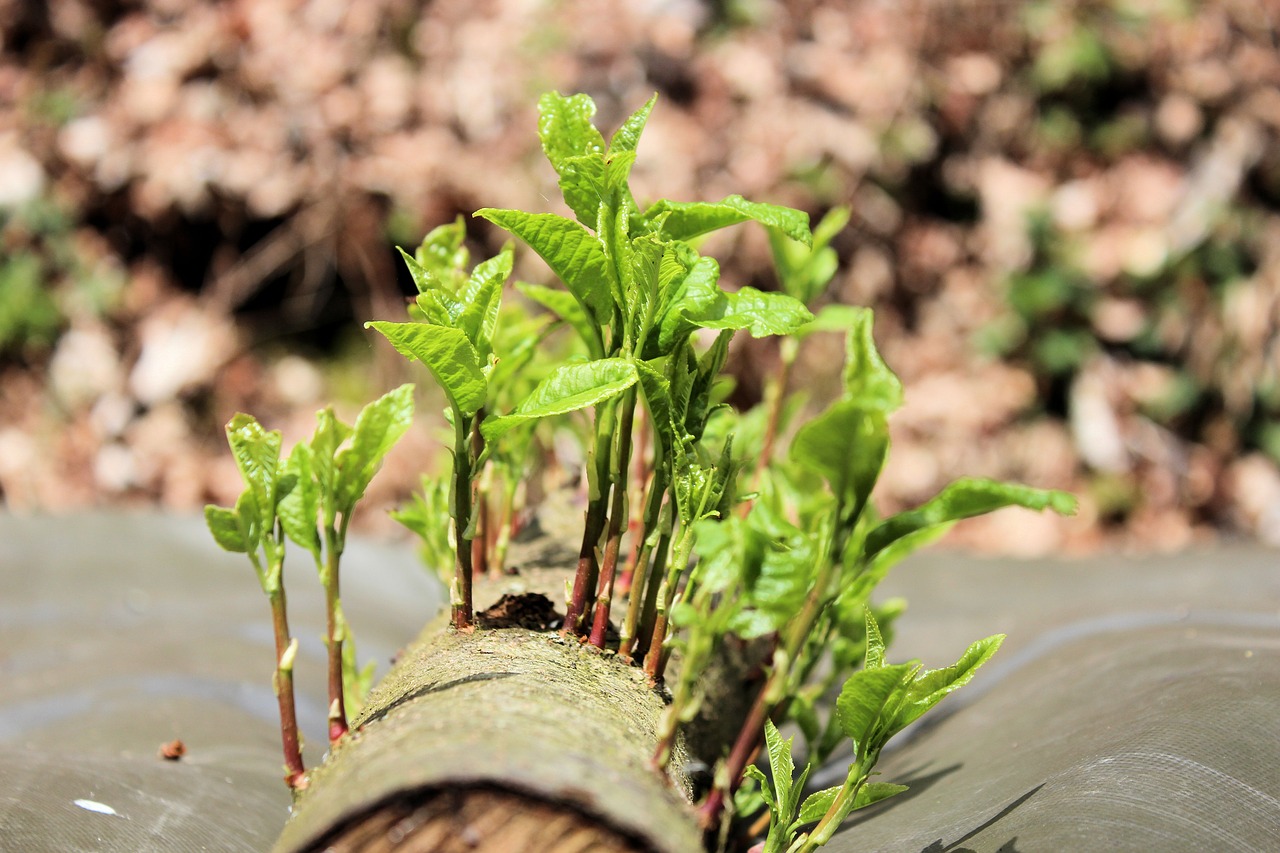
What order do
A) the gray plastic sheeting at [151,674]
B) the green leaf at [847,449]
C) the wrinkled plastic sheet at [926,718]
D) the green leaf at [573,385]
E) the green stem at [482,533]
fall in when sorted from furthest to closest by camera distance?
the green stem at [482,533] < the gray plastic sheeting at [151,674] < the wrinkled plastic sheet at [926,718] < the green leaf at [573,385] < the green leaf at [847,449]

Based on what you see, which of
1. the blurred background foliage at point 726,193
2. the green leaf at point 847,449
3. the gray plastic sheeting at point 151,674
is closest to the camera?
the green leaf at point 847,449

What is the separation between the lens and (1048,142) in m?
4.47

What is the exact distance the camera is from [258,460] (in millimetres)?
865

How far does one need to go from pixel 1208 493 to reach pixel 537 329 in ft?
12.4

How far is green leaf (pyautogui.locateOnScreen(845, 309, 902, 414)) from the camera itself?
680mm

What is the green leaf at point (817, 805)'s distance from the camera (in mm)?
853

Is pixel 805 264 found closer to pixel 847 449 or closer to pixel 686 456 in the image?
pixel 686 456

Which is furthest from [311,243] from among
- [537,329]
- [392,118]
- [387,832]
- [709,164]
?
[387,832]

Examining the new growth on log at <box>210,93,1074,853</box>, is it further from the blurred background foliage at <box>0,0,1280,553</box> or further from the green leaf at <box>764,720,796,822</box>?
the blurred background foliage at <box>0,0,1280,553</box>

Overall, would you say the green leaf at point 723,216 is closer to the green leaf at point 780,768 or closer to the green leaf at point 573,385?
the green leaf at point 573,385

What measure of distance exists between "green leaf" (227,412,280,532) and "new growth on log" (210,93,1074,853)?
0.02m

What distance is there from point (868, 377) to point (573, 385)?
253 millimetres

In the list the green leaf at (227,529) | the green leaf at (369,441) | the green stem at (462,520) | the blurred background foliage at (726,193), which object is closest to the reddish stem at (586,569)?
the green stem at (462,520)

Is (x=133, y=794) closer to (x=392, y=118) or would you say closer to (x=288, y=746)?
(x=288, y=746)
